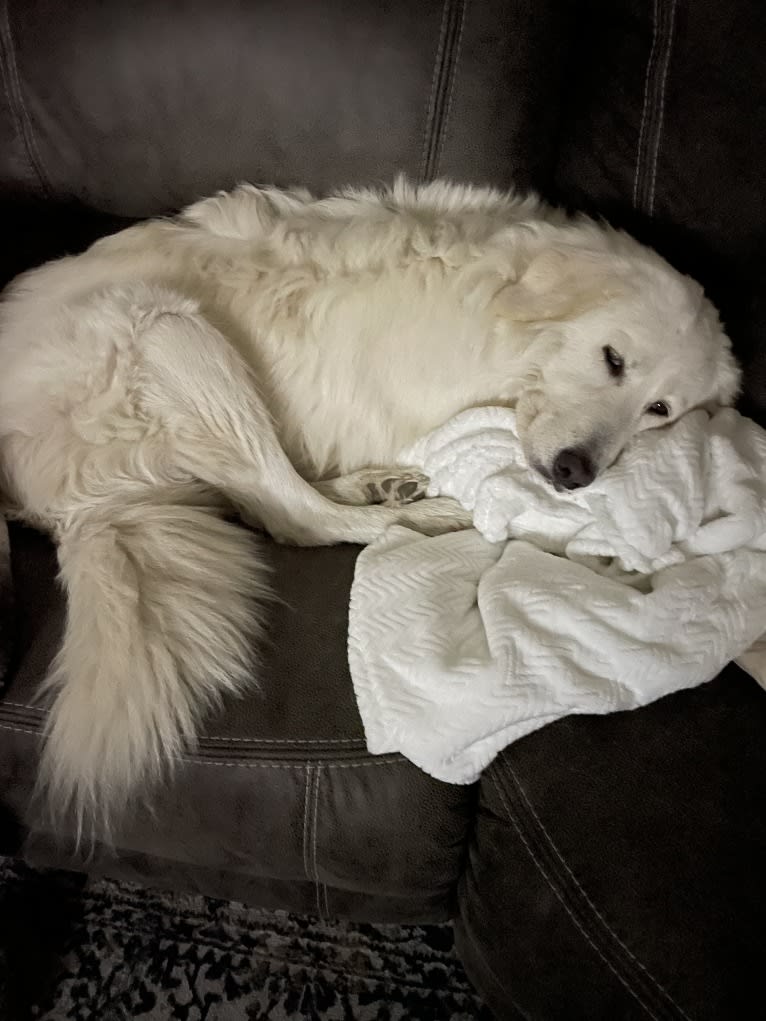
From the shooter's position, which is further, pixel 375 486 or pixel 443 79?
pixel 375 486

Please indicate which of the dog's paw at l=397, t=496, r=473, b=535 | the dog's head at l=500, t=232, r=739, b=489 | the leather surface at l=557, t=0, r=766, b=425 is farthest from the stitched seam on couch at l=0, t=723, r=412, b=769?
the leather surface at l=557, t=0, r=766, b=425

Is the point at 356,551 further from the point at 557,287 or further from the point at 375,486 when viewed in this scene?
the point at 557,287

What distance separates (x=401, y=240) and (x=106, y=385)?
0.62 meters

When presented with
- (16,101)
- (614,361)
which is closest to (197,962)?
(614,361)

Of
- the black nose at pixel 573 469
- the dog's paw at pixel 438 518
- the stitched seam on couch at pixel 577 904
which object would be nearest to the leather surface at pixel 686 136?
the black nose at pixel 573 469

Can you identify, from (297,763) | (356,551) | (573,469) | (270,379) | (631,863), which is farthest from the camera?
(270,379)

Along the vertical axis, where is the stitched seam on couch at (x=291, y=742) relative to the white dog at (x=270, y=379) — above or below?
below

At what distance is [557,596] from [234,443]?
2.12ft

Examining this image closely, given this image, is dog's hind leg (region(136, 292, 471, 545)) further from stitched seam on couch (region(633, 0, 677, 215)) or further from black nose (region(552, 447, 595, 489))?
stitched seam on couch (region(633, 0, 677, 215))

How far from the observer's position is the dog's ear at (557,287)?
1.24 meters

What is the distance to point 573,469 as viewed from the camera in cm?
119

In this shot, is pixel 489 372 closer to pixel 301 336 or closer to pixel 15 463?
pixel 301 336

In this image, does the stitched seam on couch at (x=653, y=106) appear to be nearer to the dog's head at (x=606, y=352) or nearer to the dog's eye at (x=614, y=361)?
the dog's head at (x=606, y=352)

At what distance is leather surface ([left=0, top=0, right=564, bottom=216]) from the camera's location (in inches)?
50.8
